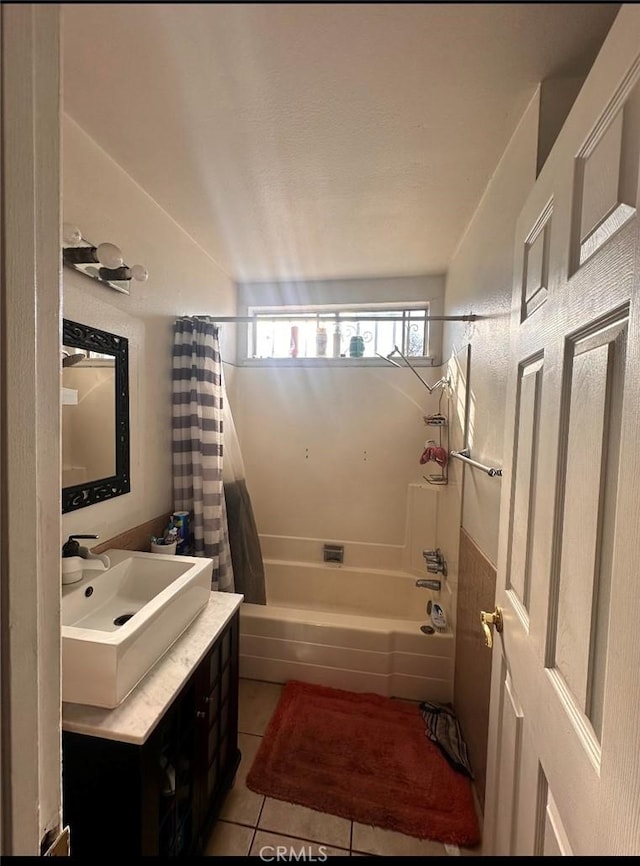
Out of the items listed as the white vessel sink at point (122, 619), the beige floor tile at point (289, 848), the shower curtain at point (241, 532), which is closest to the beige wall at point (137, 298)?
the white vessel sink at point (122, 619)

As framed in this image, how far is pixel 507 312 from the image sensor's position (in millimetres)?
1232

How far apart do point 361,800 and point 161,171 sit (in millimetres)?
2669

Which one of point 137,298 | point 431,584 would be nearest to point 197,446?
point 137,298

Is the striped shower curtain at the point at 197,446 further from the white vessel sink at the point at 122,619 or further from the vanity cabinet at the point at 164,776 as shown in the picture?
the vanity cabinet at the point at 164,776

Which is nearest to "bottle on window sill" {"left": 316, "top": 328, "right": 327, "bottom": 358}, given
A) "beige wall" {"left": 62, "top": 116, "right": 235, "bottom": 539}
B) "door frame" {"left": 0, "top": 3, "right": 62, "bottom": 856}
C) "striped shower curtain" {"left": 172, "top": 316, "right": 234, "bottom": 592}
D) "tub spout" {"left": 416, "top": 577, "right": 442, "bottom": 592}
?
Result: "beige wall" {"left": 62, "top": 116, "right": 235, "bottom": 539}

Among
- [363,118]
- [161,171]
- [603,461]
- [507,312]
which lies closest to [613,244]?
[603,461]

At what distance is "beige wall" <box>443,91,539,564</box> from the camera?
3.90 feet

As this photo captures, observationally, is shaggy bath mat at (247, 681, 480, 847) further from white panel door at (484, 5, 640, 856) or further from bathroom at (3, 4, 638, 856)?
white panel door at (484, 5, 640, 856)

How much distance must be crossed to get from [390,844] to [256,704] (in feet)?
2.77

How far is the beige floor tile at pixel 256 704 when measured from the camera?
177 centimetres

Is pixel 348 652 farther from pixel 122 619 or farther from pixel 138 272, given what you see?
pixel 138 272

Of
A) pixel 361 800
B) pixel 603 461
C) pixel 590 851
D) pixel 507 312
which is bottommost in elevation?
pixel 361 800

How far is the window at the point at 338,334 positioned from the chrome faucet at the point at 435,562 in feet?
4.64

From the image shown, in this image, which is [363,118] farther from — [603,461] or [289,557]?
[289,557]
